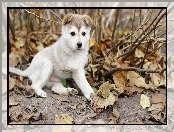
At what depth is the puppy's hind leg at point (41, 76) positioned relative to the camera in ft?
11.8

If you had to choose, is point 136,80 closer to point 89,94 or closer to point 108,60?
point 108,60

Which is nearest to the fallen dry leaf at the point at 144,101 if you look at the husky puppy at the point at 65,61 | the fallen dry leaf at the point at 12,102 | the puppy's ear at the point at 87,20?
the husky puppy at the point at 65,61

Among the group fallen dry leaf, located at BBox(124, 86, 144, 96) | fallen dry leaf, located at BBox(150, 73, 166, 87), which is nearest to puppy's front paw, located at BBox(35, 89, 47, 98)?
fallen dry leaf, located at BBox(124, 86, 144, 96)

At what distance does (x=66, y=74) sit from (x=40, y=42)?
16.3 inches

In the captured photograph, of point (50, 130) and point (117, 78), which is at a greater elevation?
point (117, 78)

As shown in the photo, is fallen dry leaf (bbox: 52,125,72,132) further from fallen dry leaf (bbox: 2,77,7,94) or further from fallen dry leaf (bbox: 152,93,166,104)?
fallen dry leaf (bbox: 152,93,166,104)

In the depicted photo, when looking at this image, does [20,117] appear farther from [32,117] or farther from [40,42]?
[40,42]

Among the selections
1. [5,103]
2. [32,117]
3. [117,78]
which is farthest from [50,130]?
[117,78]

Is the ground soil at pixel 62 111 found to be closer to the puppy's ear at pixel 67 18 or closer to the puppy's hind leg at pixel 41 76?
the puppy's hind leg at pixel 41 76

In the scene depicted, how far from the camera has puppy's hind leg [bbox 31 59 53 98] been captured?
3.58 m

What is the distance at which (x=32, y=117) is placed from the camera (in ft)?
11.5

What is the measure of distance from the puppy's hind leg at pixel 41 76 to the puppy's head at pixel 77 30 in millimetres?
244

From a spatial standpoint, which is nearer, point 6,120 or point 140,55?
point 6,120

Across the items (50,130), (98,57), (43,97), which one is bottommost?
(50,130)
